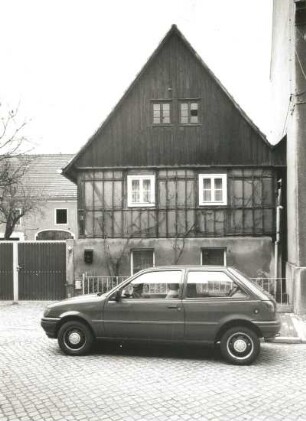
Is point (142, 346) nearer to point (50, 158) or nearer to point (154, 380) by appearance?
point (154, 380)

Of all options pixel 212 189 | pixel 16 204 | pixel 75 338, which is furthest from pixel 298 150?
pixel 16 204

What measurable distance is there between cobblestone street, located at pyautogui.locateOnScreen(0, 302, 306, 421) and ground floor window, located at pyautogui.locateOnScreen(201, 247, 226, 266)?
750 centimetres

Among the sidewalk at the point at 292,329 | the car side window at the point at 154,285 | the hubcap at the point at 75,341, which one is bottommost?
the sidewalk at the point at 292,329

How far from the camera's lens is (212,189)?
17.3 m

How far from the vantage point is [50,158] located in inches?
1580

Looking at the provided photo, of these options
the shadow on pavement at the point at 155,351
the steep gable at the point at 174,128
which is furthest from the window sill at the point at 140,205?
the shadow on pavement at the point at 155,351

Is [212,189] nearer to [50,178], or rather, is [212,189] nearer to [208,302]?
[208,302]

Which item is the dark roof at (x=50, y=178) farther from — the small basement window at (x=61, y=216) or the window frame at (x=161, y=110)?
the window frame at (x=161, y=110)

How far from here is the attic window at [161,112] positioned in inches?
690

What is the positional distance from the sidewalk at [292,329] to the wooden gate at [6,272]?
958 cm

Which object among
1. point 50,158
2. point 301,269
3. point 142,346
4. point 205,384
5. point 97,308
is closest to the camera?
point 205,384

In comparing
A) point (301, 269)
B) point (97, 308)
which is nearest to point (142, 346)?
point (97, 308)

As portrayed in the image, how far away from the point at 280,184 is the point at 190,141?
363 centimetres

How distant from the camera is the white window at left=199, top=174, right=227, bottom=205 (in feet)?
56.5
